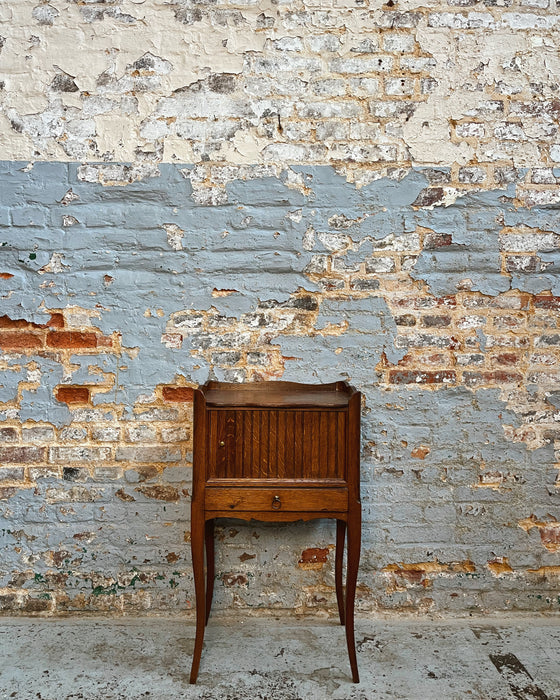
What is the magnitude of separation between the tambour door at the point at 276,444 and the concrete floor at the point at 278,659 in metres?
0.74

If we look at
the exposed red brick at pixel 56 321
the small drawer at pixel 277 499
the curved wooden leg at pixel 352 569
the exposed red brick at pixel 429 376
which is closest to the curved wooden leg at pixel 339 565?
the curved wooden leg at pixel 352 569

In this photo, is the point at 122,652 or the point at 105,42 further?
the point at 105,42

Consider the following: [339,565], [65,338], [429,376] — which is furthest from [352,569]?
[65,338]

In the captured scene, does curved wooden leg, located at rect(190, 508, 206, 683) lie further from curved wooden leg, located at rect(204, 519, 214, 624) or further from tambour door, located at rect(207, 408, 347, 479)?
curved wooden leg, located at rect(204, 519, 214, 624)

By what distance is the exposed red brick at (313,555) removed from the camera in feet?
8.67

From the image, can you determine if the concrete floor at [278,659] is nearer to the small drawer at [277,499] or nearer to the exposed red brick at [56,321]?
the small drawer at [277,499]

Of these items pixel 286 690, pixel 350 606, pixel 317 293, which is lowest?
pixel 286 690

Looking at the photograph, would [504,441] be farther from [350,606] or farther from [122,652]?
[122,652]

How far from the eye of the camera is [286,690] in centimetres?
212

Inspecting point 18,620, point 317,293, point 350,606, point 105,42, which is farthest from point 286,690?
point 105,42

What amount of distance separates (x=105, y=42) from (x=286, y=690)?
8.73ft

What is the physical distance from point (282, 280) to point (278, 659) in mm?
1519

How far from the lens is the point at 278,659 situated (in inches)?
91.0

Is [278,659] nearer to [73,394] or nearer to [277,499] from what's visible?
[277,499]
